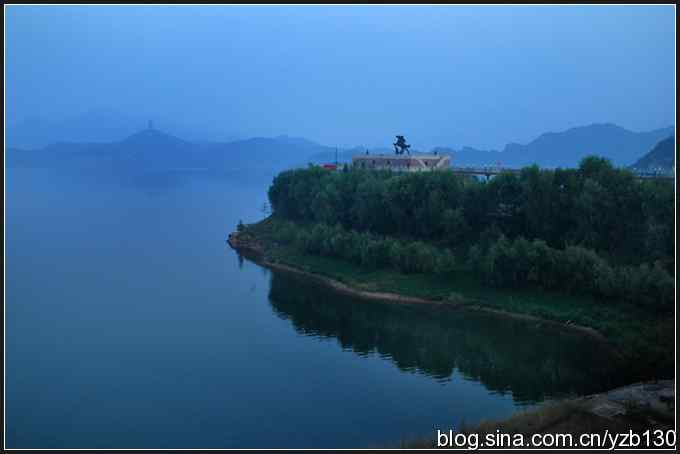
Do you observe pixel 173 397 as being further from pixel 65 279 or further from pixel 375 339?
pixel 65 279

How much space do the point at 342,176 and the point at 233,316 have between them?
11795mm

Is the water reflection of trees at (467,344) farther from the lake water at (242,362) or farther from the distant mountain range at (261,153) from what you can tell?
the distant mountain range at (261,153)

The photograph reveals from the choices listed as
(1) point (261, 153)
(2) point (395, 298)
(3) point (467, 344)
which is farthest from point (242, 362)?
(1) point (261, 153)

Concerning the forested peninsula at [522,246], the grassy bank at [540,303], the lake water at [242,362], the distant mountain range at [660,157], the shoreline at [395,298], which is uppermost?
the distant mountain range at [660,157]

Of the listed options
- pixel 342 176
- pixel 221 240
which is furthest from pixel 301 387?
pixel 221 240

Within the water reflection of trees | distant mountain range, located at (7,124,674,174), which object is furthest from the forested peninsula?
distant mountain range, located at (7,124,674,174)

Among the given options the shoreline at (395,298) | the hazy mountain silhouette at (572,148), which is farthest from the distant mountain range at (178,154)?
the shoreline at (395,298)

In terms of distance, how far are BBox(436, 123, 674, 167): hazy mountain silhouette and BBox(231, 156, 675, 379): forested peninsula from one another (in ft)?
187

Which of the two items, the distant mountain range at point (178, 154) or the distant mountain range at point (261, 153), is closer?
the distant mountain range at point (261, 153)

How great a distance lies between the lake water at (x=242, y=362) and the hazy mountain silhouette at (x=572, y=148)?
63.4m

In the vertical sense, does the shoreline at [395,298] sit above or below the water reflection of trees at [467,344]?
above

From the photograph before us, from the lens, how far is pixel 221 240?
103ft

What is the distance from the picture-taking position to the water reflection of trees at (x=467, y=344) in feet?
43.1

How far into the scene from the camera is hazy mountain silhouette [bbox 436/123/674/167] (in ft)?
263
